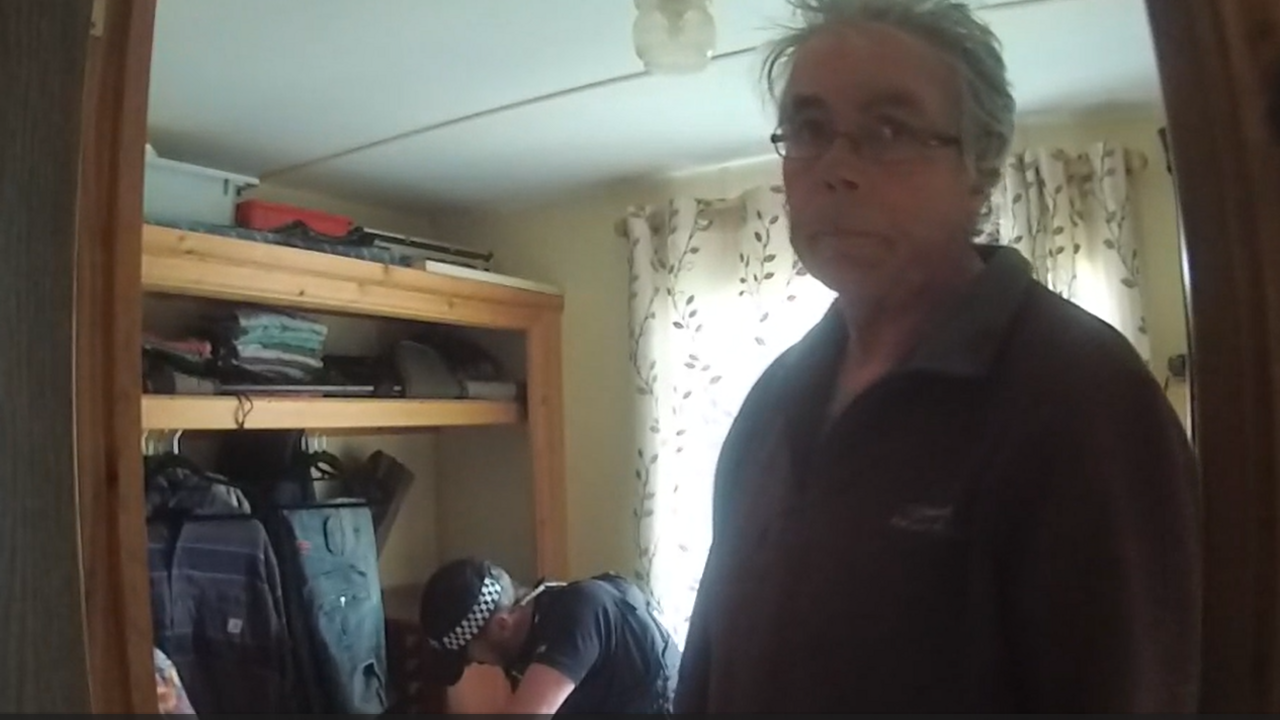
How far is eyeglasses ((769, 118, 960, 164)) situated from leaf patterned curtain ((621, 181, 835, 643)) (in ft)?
0.11

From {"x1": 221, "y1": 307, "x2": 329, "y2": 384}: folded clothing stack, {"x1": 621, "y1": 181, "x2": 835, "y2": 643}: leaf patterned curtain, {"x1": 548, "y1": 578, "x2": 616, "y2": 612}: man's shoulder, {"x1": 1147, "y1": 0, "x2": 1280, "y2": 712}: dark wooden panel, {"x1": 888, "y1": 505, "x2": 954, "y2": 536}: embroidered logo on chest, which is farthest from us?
{"x1": 221, "y1": 307, "x2": 329, "y2": 384}: folded clothing stack

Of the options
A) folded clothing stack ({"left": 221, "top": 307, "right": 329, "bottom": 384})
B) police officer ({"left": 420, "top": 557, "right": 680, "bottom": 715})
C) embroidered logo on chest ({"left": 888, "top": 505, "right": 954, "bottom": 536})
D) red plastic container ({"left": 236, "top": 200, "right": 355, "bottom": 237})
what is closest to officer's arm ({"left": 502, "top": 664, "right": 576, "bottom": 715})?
police officer ({"left": 420, "top": 557, "right": 680, "bottom": 715})

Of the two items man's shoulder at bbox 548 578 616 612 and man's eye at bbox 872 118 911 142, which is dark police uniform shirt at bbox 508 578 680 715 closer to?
man's shoulder at bbox 548 578 616 612

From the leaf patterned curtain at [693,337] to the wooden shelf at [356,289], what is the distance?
116mm

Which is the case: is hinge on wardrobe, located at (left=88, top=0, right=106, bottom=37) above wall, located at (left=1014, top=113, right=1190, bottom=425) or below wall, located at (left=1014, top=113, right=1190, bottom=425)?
above

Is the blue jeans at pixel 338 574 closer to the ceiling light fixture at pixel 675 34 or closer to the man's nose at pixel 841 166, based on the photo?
the ceiling light fixture at pixel 675 34

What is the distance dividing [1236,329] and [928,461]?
5.0 inches

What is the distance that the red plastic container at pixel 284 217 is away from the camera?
1.06 metres

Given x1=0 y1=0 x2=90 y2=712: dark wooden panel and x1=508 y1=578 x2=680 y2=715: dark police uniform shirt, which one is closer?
x1=0 y1=0 x2=90 y2=712: dark wooden panel

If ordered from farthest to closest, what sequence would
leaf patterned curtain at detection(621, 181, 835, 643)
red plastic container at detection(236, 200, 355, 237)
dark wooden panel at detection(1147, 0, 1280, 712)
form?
1. red plastic container at detection(236, 200, 355, 237)
2. leaf patterned curtain at detection(621, 181, 835, 643)
3. dark wooden panel at detection(1147, 0, 1280, 712)

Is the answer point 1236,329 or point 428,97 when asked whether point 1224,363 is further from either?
point 428,97

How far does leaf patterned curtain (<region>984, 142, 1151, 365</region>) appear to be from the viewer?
0.39 m

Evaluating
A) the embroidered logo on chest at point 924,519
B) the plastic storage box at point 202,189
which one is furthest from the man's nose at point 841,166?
the plastic storage box at point 202,189

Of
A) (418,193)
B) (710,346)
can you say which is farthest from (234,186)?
(710,346)
